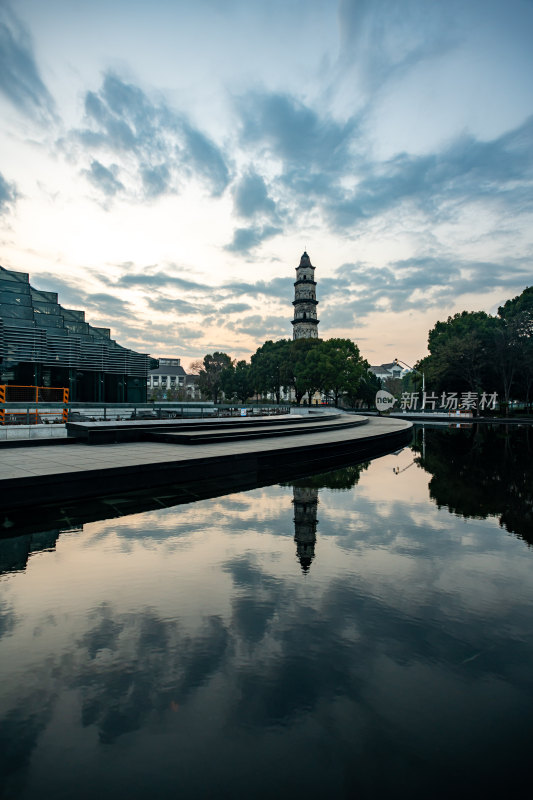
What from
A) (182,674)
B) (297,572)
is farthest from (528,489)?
(182,674)

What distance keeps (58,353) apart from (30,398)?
37.1 ft

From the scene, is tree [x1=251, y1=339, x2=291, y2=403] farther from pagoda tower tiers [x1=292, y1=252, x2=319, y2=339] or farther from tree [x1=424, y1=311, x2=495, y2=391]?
pagoda tower tiers [x1=292, y1=252, x2=319, y2=339]

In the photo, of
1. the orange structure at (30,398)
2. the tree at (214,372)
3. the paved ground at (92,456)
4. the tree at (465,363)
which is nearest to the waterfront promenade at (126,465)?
the paved ground at (92,456)

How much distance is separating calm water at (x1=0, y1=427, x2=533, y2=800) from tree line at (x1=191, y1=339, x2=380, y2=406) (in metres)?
49.6

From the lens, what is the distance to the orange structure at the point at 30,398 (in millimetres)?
18547

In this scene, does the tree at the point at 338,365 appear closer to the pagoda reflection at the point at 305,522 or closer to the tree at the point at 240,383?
the tree at the point at 240,383

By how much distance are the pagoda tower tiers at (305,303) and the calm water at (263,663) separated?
10758 cm

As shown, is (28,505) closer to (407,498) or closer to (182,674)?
(182,674)

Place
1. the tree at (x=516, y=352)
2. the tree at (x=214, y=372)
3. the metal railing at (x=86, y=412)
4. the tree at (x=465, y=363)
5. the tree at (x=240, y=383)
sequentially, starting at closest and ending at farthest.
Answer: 1. the metal railing at (x=86, y=412)
2. the tree at (x=516, y=352)
3. the tree at (x=465, y=363)
4. the tree at (x=240, y=383)
5. the tree at (x=214, y=372)

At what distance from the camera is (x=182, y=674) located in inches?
127

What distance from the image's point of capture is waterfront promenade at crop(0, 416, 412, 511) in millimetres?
7984

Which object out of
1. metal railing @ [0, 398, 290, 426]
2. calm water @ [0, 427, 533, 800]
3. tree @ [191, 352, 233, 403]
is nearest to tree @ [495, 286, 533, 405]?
metal railing @ [0, 398, 290, 426]

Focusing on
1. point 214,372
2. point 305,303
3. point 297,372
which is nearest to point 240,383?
point 214,372

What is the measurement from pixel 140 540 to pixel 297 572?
2.56 meters
